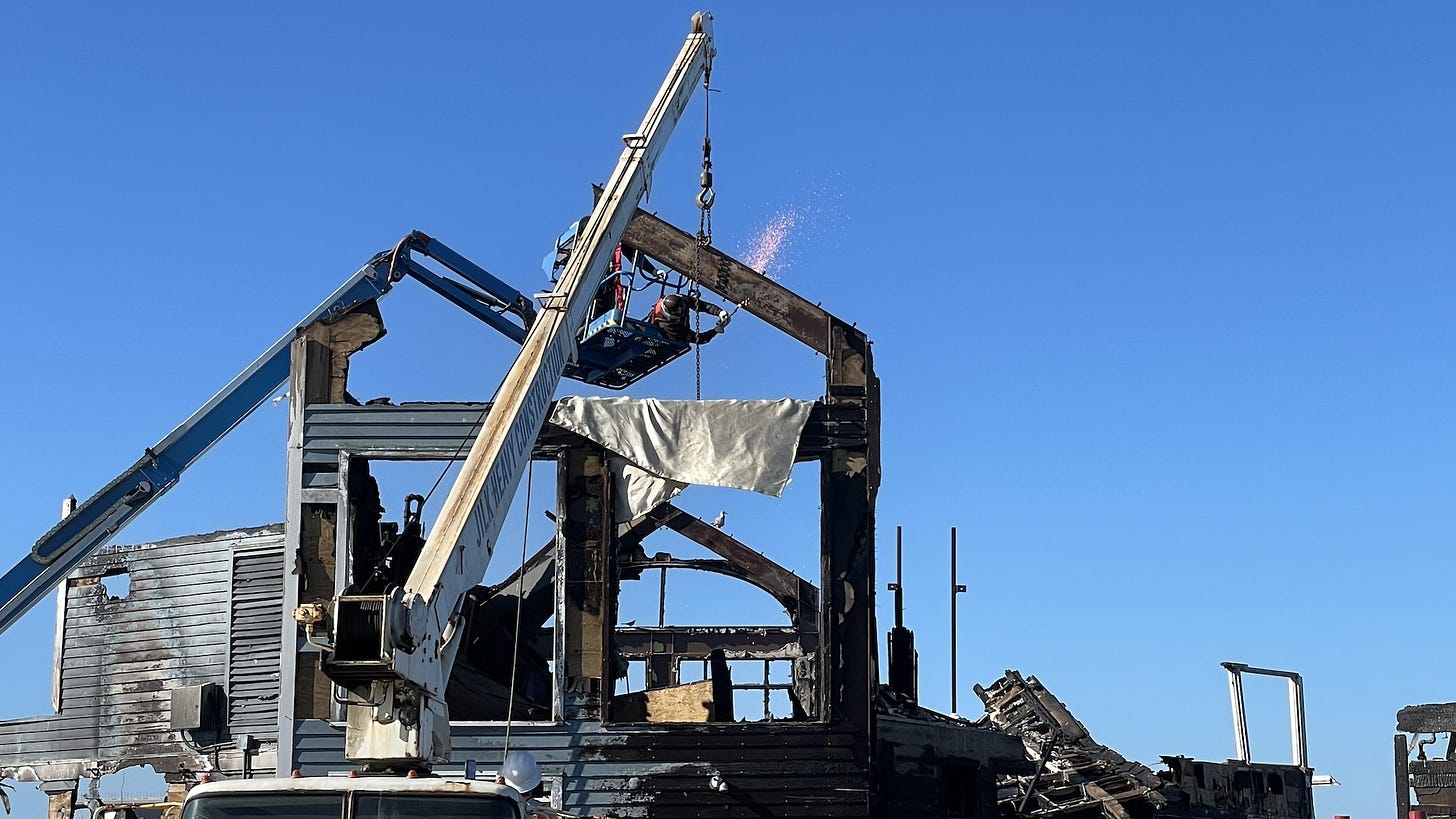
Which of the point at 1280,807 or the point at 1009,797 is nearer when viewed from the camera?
the point at 1009,797

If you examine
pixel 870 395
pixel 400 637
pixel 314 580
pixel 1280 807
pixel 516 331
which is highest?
pixel 516 331

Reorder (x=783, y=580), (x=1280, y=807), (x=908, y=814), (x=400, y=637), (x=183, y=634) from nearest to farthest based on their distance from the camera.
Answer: (x=400, y=637) < (x=908, y=814) < (x=183, y=634) < (x=783, y=580) < (x=1280, y=807)

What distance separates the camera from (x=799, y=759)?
70.2ft

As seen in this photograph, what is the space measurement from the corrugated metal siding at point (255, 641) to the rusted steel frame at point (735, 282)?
8.13 meters

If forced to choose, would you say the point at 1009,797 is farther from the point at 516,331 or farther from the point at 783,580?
the point at 516,331

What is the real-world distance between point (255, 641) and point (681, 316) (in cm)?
870

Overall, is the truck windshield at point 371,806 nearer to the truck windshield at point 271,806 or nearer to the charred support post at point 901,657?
the truck windshield at point 271,806

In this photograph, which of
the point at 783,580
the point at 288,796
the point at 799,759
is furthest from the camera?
the point at 783,580

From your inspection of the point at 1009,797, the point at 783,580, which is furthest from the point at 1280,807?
the point at 783,580

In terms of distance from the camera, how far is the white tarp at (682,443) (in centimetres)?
2212

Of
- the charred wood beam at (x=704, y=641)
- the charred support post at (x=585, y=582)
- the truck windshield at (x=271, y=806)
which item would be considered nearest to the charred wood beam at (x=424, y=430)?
the charred support post at (x=585, y=582)

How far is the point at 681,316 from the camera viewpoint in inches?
973

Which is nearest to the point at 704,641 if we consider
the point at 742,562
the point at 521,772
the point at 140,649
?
the point at 742,562

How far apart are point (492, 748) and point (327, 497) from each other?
4.03 m
